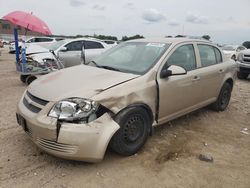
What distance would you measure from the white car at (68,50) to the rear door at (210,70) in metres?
5.06

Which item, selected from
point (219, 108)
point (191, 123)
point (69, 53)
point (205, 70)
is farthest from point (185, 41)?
point (69, 53)

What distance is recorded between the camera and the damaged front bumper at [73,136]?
3.05 metres

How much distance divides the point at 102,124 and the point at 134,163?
76 cm

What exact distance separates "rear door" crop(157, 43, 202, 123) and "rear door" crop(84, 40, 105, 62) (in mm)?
6674

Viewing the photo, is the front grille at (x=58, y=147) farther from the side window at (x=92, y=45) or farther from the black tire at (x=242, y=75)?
the black tire at (x=242, y=75)

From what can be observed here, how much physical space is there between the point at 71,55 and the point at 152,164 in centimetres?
764

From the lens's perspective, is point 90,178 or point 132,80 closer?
point 90,178

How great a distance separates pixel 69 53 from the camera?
10320mm

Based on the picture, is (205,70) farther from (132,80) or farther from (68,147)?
(68,147)

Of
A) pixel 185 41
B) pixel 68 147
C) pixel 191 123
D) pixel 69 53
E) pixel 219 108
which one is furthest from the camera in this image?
pixel 69 53

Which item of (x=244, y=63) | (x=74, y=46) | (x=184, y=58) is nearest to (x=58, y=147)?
(x=184, y=58)

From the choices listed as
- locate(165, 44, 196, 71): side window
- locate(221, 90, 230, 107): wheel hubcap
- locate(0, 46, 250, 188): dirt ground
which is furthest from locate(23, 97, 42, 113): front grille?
locate(221, 90, 230, 107): wheel hubcap

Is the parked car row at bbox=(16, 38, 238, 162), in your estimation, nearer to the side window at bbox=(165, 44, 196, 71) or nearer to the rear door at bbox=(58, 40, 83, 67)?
the side window at bbox=(165, 44, 196, 71)

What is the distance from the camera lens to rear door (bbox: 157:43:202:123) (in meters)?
4.08
